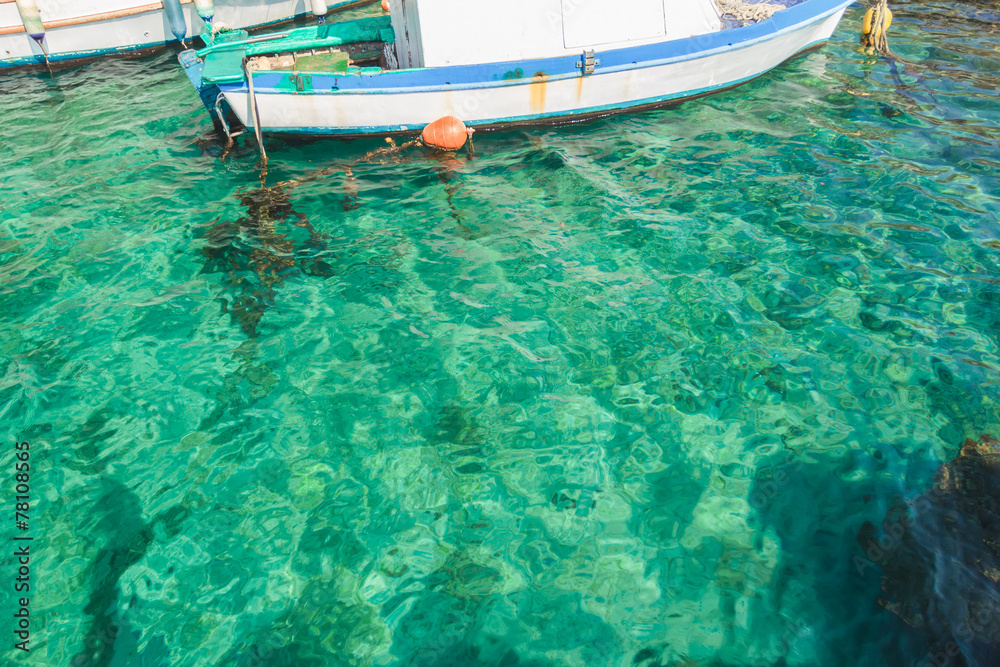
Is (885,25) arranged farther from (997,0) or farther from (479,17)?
(479,17)

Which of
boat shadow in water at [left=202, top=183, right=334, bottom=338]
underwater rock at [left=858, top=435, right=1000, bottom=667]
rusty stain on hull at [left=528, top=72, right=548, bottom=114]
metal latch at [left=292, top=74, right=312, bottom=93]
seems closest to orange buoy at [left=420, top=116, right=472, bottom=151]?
rusty stain on hull at [left=528, top=72, right=548, bottom=114]

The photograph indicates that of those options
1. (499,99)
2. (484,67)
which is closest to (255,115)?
(484,67)

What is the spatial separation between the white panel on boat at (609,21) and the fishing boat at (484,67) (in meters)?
0.02

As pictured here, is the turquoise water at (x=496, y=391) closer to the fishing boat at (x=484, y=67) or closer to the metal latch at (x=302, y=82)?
the fishing boat at (x=484, y=67)

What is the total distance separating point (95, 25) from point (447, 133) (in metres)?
11.4

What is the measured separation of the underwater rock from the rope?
9.67m

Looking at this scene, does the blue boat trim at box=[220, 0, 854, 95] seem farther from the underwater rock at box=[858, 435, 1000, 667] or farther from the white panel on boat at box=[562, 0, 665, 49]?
the underwater rock at box=[858, 435, 1000, 667]

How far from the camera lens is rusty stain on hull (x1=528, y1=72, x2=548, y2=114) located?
31.5 feet

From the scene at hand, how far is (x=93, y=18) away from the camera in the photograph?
47.2ft

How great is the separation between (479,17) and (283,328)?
6203mm

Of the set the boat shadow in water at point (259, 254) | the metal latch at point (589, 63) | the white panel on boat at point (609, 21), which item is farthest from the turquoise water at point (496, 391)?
the white panel on boat at point (609, 21)

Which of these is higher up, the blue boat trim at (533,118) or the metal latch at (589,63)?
the metal latch at (589,63)

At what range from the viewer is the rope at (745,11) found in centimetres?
1134

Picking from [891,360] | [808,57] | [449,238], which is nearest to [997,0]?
[808,57]
